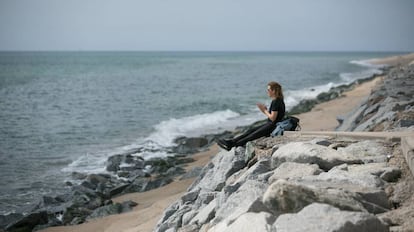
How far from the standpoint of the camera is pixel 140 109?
92.2 feet

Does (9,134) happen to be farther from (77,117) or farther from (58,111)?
(58,111)

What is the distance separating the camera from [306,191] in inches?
142

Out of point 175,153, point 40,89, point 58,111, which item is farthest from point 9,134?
point 40,89

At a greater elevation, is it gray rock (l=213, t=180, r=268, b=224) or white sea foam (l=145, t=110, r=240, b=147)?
gray rock (l=213, t=180, r=268, b=224)

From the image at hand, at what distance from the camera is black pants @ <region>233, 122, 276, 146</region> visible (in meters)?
7.16

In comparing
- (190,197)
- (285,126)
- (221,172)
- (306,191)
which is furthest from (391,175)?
(190,197)

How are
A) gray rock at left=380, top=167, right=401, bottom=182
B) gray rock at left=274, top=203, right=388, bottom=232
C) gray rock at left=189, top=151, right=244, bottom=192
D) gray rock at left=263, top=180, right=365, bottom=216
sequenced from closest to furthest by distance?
gray rock at left=274, top=203, right=388, bottom=232 → gray rock at left=263, top=180, right=365, bottom=216 → gray rock at left=380, top=167, right=401, bottom=182 → gray rock at left=189, top=151, right=244, bottom=192

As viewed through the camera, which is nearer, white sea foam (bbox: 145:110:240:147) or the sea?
the sea

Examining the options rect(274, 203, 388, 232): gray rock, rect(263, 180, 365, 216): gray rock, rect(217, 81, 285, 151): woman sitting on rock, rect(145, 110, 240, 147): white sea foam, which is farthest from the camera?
rect(145, 110, 240, 147): white sea foam

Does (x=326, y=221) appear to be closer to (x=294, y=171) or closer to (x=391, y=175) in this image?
(x=391, y=175)

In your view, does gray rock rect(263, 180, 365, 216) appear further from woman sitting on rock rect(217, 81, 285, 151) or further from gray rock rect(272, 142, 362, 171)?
woman sitting on rock rect(217, 81, 285, 151)

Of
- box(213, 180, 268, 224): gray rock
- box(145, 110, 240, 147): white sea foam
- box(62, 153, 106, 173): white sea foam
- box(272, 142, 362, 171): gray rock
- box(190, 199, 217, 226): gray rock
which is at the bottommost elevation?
box(62, 153, 106, 173): white sea foam

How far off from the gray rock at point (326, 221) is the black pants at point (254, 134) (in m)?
3.77

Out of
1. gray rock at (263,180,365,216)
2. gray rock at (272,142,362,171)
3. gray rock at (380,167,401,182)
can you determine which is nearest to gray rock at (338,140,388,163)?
gray rock at (272,142,362,171)
